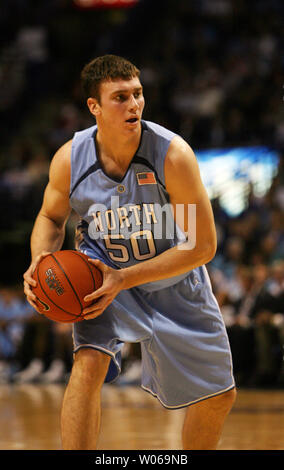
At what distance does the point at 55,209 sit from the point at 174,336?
76 centimetres

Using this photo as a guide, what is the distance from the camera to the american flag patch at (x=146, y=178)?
3289mm

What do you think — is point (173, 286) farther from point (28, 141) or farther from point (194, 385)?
point (28, 141)

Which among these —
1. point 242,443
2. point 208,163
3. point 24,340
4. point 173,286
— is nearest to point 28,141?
point 208,163

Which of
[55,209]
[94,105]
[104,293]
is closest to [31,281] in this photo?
[104,293]

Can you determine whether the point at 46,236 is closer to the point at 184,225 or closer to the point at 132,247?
the point at 132,247

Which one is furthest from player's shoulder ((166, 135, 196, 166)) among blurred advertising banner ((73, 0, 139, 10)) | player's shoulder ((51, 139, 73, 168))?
blurred advertising banner ((73, 0, 139, 10))

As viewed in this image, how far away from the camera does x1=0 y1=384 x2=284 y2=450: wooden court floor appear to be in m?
4.85

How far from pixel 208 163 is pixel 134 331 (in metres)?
9.52

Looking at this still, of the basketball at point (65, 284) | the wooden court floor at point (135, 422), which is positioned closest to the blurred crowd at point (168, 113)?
the wooden court floor at point (135, 422)

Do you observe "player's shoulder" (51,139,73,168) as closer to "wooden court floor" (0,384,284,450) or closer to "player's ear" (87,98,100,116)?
"player's ear" (87,98,100,116)

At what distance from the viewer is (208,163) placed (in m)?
12.6

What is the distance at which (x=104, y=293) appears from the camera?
3.02 meters

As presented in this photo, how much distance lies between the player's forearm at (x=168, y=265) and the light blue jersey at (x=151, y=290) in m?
0.17
